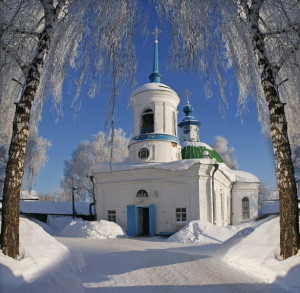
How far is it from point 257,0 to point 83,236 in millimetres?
14616

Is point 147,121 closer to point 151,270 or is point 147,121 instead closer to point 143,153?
point 143,153

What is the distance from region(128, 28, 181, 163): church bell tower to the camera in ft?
67.1

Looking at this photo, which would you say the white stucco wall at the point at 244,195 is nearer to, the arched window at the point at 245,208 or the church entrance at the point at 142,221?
the arched window at the point at 245,208

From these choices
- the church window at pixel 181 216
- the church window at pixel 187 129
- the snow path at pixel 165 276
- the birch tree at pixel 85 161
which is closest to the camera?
the snow path at pixel 165 276

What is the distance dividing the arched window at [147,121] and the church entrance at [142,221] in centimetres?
503

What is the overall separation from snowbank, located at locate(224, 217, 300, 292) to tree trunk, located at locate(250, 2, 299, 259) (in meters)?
0.33

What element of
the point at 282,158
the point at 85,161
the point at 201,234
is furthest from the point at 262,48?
the point at 85,161

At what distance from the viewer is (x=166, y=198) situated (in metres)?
19.2

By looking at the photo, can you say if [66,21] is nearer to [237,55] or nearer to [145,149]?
[237,55]

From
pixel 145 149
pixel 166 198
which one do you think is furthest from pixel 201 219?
pixel 145 149

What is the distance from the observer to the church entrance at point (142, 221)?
1980cm

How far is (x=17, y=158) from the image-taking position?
5.84 metres

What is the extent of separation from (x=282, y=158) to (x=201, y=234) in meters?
10.6

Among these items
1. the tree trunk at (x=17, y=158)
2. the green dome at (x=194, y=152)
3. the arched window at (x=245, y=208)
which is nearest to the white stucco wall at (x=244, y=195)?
the arched window at (x=245, y=208)
